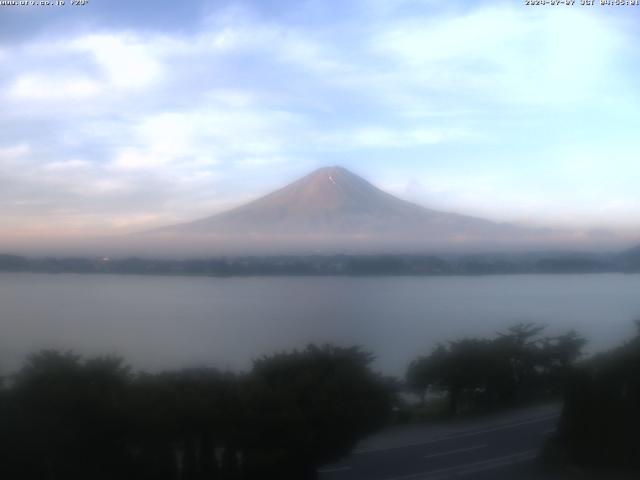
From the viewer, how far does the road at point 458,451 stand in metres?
5.88

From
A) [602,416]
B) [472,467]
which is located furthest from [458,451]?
[602,416]

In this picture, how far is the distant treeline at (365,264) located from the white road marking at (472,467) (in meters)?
5.02

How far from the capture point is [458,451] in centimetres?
641

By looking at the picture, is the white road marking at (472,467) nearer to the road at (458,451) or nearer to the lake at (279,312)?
the road at (458,451)

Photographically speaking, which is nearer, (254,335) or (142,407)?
(142,407)

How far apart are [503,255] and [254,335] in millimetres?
5721

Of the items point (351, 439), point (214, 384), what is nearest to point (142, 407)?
point (214, 384)

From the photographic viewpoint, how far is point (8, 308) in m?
7.64

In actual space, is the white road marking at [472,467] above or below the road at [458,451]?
below

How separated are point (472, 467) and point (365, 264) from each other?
552 cm

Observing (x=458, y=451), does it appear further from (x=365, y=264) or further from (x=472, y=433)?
(x=365, y=264)

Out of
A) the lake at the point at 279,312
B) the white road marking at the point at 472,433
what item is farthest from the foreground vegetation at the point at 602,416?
the lake at the point at 279,312

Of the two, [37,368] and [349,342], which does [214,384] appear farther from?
[349,342]

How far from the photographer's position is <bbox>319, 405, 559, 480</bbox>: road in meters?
5.88
